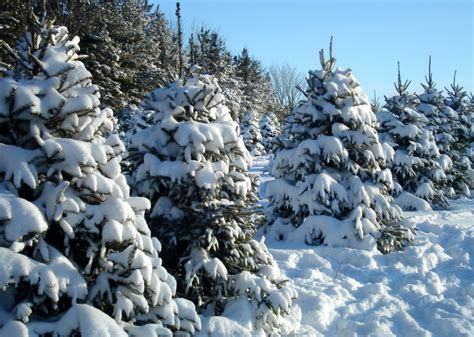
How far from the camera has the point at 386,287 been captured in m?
6.88

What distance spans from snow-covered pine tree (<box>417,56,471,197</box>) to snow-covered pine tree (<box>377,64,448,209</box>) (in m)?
2.45

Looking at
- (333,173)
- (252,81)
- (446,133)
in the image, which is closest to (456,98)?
(446,133)

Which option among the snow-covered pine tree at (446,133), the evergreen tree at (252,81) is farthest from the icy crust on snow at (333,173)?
the evergreen tree at (252,81)

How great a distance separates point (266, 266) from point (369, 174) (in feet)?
15.2

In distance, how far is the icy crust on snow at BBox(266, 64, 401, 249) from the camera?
8406 mm

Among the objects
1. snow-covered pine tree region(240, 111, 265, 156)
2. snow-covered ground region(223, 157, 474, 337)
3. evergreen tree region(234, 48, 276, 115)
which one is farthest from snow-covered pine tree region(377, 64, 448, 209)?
evergreen tree region(234, 48, 276, 115)

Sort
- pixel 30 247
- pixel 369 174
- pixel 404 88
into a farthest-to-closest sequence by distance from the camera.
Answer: pixel 404 88 < pixel 369 174 < pixel 30 247

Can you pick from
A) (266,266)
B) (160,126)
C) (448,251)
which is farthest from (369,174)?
(160,126)

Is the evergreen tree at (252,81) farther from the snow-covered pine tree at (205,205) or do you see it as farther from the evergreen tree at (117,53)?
the snow-covered pine tree at (205,205)

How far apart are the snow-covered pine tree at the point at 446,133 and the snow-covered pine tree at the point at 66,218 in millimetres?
15713

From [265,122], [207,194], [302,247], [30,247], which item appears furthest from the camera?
[265,122]

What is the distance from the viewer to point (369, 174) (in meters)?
9.07

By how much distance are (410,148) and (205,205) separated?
10.6 m

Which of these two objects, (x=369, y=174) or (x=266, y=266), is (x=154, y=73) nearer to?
(x=369, y=174)
